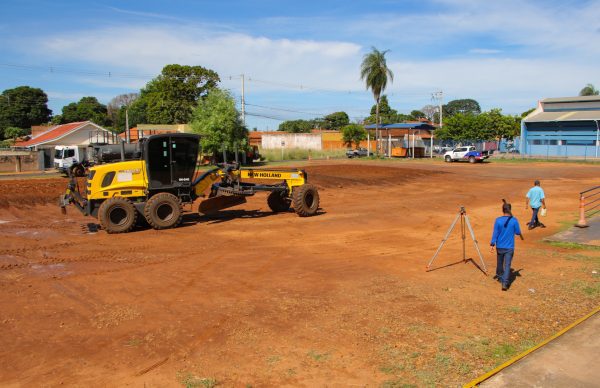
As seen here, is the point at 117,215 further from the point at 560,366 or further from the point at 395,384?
the point at 560,366

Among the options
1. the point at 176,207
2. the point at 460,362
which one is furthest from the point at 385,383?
the point at 176,207

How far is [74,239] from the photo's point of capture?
14500mm

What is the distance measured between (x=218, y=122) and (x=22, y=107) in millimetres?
70981

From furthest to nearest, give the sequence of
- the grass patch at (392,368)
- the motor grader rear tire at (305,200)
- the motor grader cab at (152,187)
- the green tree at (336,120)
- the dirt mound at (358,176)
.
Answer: the green tree at (336,120) → the dirt mound at (358,176) → the motor grader rear tire at (305,200) → the motor grader cab at (152,187) → the grass patch at (392,368)

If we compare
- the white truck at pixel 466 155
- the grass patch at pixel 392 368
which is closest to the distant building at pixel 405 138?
the white truck at pixel 466 155

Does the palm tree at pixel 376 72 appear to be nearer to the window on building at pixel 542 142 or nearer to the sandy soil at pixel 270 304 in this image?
the window on building at pixel 542 142

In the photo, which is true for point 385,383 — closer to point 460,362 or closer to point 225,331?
point 460,362

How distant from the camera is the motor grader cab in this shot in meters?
15.1

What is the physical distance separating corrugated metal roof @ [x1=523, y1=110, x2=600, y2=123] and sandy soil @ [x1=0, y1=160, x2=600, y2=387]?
180 feet

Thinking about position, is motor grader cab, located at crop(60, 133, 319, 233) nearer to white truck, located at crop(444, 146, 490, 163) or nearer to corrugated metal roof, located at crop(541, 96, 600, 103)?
white truck, located at crop(444, 146, 490, 163)

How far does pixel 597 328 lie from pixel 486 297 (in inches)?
76.2

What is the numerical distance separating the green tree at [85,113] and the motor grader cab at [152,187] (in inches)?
3554

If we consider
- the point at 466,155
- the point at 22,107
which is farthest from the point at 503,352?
the point at 22,107

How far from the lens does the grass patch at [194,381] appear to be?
5750mm
